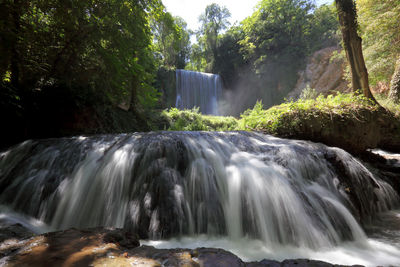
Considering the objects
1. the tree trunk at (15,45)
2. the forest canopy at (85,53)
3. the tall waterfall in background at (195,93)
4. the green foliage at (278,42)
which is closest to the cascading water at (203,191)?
the forest canopy at (85,53)

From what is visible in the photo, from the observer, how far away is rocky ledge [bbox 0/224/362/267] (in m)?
1.21

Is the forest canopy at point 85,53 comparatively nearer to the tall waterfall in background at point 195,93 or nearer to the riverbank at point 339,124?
the riverbank at point 339,124

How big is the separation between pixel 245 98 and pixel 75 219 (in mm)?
25457

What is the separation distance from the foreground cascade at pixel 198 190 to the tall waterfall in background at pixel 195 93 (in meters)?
19.3

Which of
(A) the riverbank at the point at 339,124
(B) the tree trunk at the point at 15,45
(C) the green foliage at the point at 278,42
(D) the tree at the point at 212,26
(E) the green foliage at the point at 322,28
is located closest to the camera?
(B) the tree trunk at the point at 15,45

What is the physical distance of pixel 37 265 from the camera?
1.15 meters

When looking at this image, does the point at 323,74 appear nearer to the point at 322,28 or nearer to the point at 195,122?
the point at 322,28

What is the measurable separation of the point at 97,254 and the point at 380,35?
653 inches

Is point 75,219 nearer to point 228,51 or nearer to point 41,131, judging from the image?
point 41,131

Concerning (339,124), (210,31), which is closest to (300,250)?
(339,124)

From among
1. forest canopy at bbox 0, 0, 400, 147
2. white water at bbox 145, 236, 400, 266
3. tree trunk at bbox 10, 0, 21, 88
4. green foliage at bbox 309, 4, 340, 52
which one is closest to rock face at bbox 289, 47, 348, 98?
green foliage at bbox 309, 4, 340, 52

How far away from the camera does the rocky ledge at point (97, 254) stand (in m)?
1.21

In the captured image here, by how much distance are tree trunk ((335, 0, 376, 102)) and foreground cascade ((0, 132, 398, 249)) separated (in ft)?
15.0

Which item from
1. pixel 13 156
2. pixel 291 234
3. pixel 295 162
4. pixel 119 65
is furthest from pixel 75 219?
pixel 119 65
